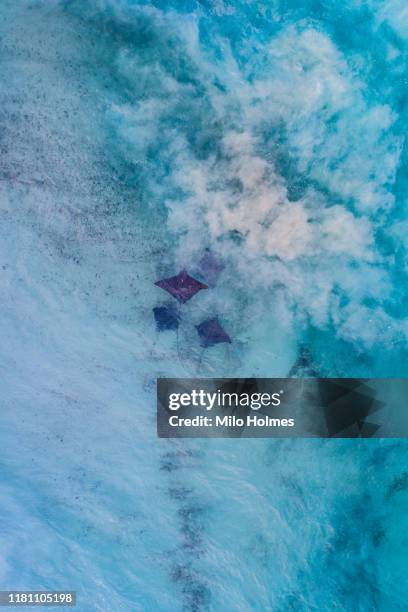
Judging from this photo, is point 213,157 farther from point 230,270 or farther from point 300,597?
point 300,597

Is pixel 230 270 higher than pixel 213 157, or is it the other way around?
pixel 213 157

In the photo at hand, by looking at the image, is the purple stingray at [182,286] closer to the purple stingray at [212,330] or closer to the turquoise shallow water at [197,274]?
the turquoise shallow water at [197,274]

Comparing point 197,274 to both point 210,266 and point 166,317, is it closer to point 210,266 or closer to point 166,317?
point 210,266

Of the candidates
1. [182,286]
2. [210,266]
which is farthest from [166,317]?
[210,266]

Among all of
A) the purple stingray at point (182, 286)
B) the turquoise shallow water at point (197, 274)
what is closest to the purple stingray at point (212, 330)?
the turquoise shallow water at point (197, 274)

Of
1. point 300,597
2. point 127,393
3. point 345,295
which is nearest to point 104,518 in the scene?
point 127,393

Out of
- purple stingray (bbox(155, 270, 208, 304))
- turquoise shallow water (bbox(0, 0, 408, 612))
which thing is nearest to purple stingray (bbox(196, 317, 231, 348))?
turquoise shallow water (bbox(0, 0, 408, 612))

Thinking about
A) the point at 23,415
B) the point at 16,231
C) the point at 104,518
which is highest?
the point at 16,231
